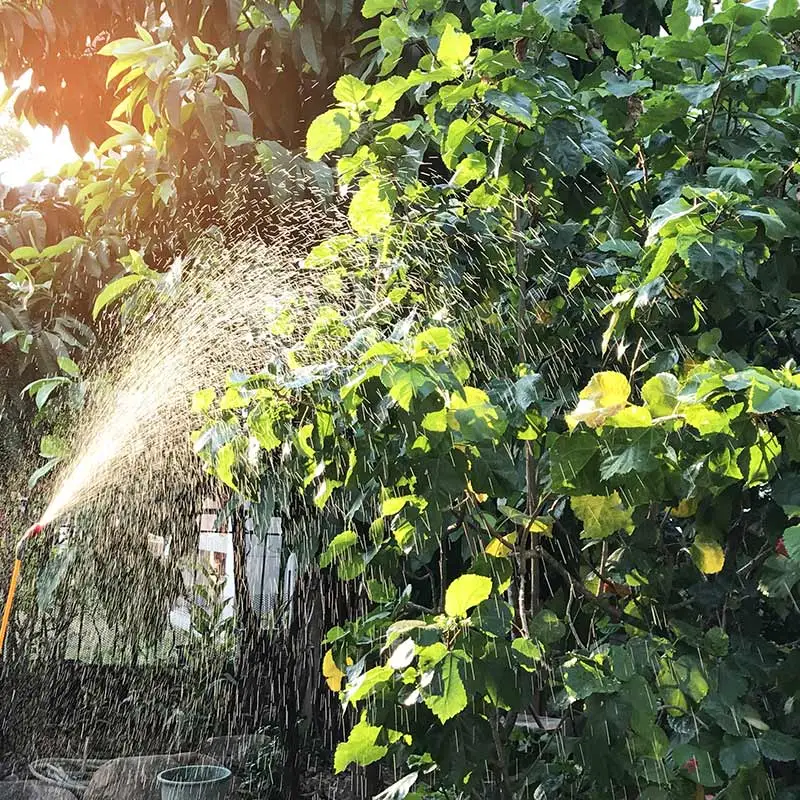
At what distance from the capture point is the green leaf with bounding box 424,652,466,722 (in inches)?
40.9

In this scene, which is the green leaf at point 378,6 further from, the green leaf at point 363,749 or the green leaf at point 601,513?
the green leaf at point 363,749

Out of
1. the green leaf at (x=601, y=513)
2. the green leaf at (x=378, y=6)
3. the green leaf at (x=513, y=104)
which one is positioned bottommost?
the green leaf at (x=601, y=513)

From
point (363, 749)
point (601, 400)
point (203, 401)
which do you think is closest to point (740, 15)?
point (601, 400)

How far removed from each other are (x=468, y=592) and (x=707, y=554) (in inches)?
15.7

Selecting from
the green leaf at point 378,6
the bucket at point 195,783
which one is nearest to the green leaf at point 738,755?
the green leaf at point 378,6

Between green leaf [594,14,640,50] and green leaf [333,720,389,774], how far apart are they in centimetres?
121

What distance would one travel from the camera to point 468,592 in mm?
1132

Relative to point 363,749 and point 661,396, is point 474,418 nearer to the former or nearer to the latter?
point 661,396

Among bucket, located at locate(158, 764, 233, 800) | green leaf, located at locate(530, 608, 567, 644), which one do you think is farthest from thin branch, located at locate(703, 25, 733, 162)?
bucket, located at locate(158, 764, 233, 800)

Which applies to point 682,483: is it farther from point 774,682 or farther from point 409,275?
point 409,275

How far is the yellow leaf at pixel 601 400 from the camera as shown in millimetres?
1038

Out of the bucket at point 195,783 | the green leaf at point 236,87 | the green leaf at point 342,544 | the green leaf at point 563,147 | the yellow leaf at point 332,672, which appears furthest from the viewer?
the bucket at point 195,783

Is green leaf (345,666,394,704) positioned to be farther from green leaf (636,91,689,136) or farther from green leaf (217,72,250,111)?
green leaf (217,72,250,111)

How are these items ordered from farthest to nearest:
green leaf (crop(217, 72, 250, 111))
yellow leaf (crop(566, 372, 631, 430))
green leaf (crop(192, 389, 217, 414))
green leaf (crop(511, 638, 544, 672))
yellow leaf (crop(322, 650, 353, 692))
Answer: green leaf (crop(217, 72, 250, 111)), yellow leaf (crop(322, 650, 353, 692)), green leaf (crop(192, 389, 217, 414)), green leaf (crop(511, 638, 544, 672)), yellow leaf (crop(566, 372, 631, 430))
